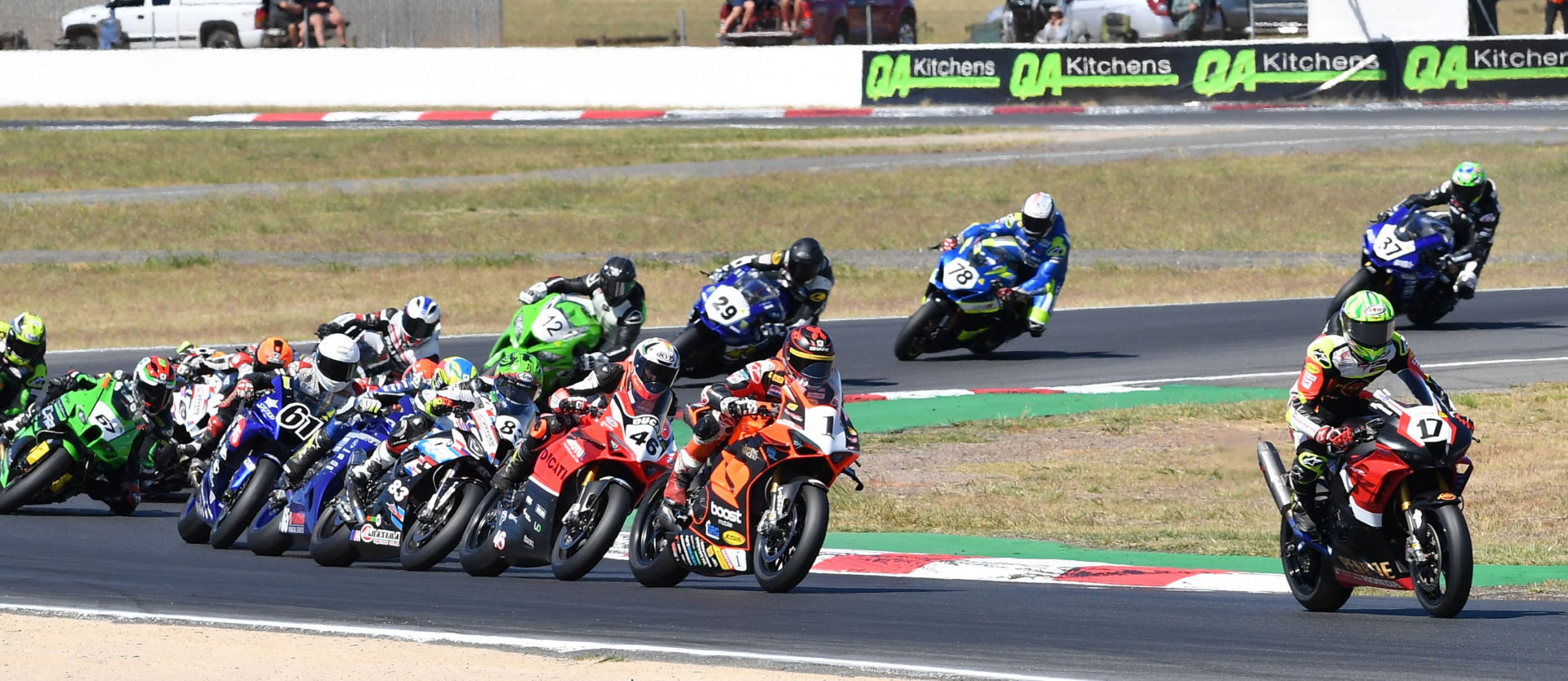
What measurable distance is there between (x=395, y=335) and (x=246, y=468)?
2.68 metres

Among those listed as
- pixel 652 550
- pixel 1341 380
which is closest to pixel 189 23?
pixel 652 550

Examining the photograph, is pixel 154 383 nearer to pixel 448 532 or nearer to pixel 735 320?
pixel 448 532

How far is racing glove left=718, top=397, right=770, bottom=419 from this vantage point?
9750 mm

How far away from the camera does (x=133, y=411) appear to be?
13.6 meters

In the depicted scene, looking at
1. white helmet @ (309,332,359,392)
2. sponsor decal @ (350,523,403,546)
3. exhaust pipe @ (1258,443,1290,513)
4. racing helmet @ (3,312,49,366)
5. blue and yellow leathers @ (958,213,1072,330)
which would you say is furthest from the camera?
blue and yellow leathers @ (958,213,1072,330)

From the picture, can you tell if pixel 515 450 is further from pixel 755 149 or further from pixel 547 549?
pixel 755 149

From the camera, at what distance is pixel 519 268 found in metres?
28.4

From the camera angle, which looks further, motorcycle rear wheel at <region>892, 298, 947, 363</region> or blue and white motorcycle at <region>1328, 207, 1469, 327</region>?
blue and white motorcycle at <region>1328, 207, 1469, 327</region>

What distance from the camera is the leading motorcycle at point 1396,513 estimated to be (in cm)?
825

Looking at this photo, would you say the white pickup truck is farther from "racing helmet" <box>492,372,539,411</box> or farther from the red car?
"racing helmet" <box>492,372,539,411</box>

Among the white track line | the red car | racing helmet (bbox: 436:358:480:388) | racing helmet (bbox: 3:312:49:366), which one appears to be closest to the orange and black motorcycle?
the white track line

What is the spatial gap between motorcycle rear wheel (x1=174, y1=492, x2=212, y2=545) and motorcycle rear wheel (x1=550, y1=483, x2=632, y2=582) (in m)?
3.07

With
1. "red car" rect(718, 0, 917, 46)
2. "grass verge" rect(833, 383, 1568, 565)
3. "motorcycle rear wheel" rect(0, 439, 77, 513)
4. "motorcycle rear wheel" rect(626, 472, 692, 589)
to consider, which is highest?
"red car" rect(718, 0, 917, 46)

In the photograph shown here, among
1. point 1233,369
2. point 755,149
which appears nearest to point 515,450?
point 1233,369
